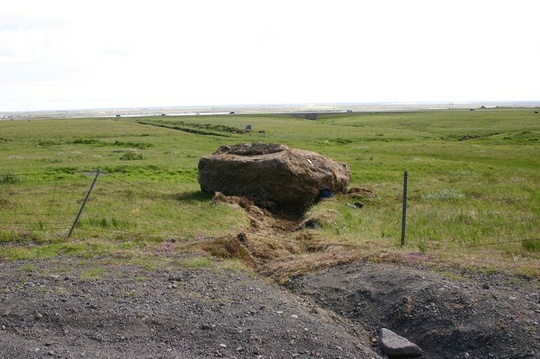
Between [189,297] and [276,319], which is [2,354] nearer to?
[189,297]

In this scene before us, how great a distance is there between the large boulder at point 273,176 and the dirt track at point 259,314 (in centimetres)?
1185

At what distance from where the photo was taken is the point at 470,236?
1677 centimetres

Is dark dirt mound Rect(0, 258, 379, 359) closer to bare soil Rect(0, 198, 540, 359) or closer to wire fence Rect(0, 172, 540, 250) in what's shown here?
bare soil Rect(0, 198, 540, 359)

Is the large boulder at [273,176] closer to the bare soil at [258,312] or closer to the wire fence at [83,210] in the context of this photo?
the wire fence at [83,210]

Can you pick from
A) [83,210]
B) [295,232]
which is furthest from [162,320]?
[83,210]

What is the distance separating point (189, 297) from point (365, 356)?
361 cm

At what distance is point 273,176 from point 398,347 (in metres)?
15.4

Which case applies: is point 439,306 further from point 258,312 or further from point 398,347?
point 258,312

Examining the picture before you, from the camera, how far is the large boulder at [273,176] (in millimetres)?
24188

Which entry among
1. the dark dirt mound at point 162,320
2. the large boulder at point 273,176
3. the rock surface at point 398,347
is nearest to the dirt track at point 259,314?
the dark dirt mound at point 162,320

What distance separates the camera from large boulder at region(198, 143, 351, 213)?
24188 millimetres

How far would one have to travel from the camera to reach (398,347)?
920 cm

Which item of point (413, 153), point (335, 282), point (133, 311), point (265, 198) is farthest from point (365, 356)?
point (413, 153)

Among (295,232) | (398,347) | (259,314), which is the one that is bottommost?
(295,232)
